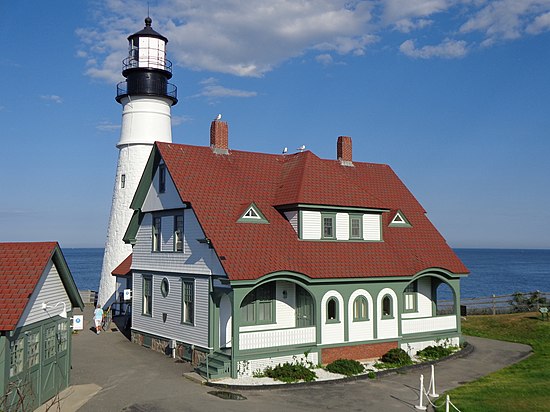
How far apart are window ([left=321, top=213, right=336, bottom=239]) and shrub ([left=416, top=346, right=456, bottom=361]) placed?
5845 millimetres

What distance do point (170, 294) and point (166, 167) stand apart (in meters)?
5.23

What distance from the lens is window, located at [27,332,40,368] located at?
14.2 meters

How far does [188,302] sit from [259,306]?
3.01 meters

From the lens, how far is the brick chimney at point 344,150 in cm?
2798

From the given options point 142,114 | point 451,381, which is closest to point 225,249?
point 451,381

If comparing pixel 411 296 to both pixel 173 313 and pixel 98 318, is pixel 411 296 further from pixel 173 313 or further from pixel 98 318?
pixel 98 318

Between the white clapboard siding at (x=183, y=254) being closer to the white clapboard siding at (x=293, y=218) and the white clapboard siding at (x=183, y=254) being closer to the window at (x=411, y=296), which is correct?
the white clapboard siding at (x=293, y=218)

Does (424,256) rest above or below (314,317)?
above

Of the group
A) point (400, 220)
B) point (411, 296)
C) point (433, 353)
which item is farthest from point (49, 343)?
point (400, 220)

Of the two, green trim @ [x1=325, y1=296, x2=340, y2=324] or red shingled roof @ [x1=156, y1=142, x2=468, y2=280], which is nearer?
red shingled roof @ [x1=156, y1=142, x2=468, y2=280]

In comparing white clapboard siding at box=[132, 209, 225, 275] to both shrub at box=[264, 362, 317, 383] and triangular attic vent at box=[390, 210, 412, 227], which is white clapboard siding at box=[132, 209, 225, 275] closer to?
shrub at box=[264, 362, 317, 383]

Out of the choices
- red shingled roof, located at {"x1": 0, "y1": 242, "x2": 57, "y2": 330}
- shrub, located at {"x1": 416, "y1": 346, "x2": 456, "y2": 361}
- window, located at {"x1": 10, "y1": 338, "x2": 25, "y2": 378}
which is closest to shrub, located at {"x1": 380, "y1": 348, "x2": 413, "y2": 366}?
shrub, located at {"x1": 416, "y1": 346, "x2": 456, "y2": 361}

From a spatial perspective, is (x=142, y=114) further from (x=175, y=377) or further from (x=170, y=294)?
(x=175, y=377)

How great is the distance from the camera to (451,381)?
1908 centimetres
